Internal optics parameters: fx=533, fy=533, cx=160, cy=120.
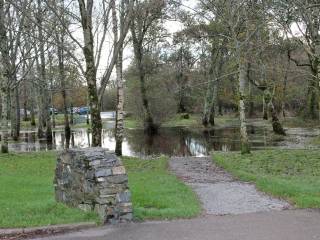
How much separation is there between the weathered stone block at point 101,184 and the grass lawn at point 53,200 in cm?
27

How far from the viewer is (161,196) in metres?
12.3

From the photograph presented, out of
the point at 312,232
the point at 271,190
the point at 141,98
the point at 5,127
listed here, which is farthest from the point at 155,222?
the point at 141,98

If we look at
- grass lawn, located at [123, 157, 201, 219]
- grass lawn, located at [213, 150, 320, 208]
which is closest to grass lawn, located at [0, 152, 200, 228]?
grass lawn, located at [123, 157, 201, 219]

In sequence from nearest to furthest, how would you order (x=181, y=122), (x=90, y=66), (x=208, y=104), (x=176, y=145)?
(x=90, y=66) → (x=176, y=145) → (x=208, y=104) → (x=181, y=122)

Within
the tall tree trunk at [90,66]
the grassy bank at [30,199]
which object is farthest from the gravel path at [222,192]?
the tall tree trunk at [90,66]

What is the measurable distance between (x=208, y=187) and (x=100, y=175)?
5.42 metres

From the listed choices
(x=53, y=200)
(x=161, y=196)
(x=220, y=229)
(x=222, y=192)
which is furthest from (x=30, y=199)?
(x=220, y=229)

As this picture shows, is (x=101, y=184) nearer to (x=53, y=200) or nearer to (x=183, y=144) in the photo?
(x=53, y=200)

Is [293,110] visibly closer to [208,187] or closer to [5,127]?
[5,127]

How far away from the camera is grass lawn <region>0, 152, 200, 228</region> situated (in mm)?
9945

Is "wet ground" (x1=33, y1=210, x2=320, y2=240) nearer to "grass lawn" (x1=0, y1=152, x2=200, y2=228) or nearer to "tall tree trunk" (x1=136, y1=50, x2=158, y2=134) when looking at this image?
"grass lawn" (x1=0, y1=152, x2=200, y2=228)

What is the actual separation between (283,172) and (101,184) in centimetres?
923

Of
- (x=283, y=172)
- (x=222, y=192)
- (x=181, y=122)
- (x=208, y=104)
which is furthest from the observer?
(x=181, y=122)

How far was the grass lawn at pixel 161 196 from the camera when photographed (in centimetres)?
1035
